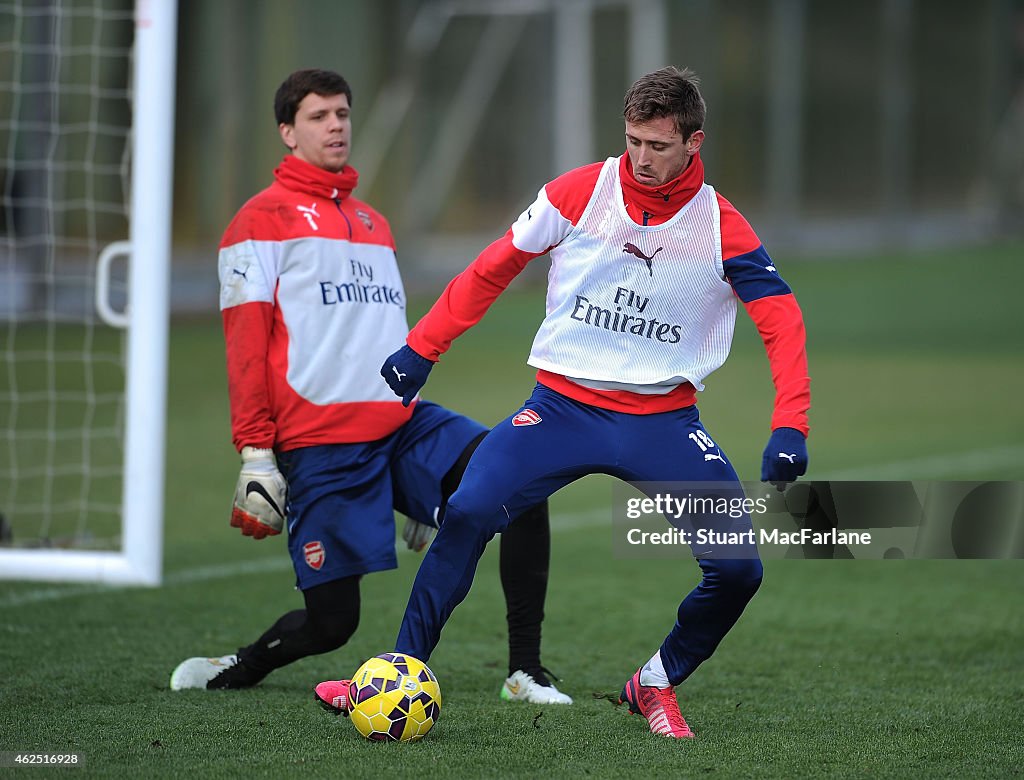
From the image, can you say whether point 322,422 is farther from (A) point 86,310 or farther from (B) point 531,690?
(A) point 86,310

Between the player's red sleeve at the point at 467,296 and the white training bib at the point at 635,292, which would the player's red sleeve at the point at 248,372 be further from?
the white training bib at the point at 635,292

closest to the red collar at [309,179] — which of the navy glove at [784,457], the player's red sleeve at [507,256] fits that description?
the player's red sleeve at [507,256]

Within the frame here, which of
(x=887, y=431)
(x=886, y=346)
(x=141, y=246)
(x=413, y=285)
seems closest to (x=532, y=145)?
(x=413, y=285)

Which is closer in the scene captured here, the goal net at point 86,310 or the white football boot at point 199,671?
the white football boot at point 199,671

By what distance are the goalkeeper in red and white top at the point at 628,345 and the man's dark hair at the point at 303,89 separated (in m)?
0.96

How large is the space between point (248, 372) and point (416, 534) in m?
0.83

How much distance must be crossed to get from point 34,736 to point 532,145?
18.6 meters

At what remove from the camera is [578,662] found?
5.22m

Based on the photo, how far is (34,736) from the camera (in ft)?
13.2

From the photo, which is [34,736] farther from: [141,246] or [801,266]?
[801,266]

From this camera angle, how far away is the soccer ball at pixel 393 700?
3936 mm

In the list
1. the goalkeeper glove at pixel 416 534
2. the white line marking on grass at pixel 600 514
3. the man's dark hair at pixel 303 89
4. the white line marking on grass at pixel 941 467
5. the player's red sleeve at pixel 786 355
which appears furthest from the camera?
the white line marking on grass at pixel 941 467

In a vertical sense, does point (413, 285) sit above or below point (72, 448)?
above

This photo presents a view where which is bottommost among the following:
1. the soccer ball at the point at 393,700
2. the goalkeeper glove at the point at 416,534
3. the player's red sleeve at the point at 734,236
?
the soccer ball at the point at 393,700
